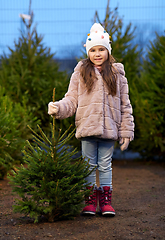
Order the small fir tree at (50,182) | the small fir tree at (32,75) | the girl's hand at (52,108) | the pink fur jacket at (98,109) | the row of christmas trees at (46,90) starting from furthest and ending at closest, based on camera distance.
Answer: the small fir tree at (32,75), the row of christmas trees at (46,90), the pink fur jacket at (98,109), the girl's hand at (52,108), the small fir tree at (50,182)

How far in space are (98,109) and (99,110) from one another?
1 centimetres

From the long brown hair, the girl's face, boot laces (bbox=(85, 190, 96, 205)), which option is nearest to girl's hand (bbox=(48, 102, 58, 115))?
the long brown hair

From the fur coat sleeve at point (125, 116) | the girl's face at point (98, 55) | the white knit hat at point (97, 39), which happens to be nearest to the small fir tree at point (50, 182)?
the fur coat sleeve at point (125, 116)

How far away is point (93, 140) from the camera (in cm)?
307

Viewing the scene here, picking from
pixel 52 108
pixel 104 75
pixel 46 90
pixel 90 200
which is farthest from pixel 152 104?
pixel 52 108

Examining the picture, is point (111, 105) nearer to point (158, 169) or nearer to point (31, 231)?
point (31, 231)

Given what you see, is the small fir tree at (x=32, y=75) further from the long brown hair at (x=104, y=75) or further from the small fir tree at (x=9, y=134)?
the long brown hair at (x=104, y=75)

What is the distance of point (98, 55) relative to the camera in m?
3.16

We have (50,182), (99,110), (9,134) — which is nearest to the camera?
(50,182)

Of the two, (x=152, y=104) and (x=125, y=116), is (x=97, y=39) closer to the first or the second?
(x=125, y=116)

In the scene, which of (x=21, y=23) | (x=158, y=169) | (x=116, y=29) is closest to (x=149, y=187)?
(x=158, y=169)

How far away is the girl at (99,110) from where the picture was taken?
298 cm

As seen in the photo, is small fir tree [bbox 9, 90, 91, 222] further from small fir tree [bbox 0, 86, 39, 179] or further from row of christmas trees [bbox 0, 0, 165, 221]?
small fir tree [bbox 0, 86, 39, 179]

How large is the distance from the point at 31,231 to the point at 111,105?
1388 millimetres
